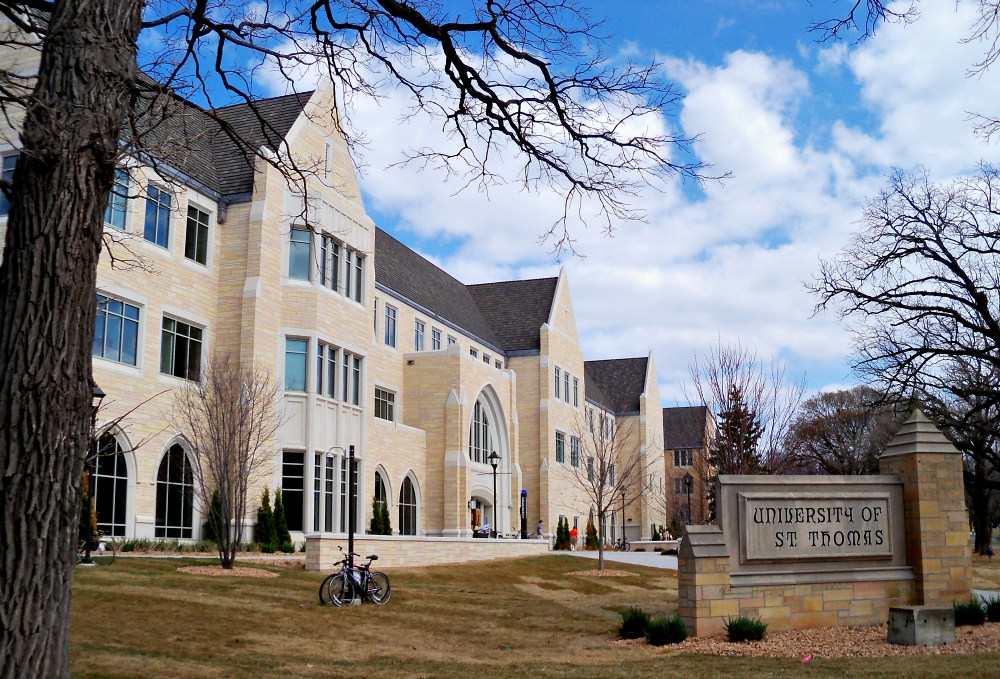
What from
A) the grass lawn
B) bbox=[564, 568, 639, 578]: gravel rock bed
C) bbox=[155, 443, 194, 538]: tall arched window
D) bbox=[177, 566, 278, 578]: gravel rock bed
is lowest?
bbox=[564, 568, 639, 578]: gravel rock bed

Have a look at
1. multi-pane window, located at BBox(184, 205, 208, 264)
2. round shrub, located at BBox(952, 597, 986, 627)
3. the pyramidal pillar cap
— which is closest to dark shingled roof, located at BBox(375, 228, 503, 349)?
multi-pane window, located at BBox(184, 205, 208, 264)

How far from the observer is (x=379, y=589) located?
17812 millimetres

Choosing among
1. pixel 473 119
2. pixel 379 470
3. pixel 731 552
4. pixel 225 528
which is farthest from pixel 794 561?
pixel 379 470

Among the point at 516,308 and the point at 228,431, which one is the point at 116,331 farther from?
the point at 516,308

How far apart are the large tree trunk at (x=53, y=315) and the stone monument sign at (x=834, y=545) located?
1009cm

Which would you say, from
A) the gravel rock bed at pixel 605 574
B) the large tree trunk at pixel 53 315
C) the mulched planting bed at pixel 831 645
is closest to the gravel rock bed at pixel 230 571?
the mulched planting bed at pixel 831 645

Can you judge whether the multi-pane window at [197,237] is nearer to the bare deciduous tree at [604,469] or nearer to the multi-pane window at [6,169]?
the multi-pane window at [6,169]

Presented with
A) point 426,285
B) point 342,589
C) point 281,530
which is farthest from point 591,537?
point 342,589

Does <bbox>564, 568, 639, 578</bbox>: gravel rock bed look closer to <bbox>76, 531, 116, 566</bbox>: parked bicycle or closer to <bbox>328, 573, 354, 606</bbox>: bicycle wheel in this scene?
<bbox>328, 573, 354, 606</bbox>: bicycle wheel

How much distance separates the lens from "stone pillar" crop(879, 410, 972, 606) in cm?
1538

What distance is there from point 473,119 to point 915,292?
64.9 ft

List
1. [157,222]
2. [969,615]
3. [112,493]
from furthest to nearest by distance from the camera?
1. [157,222]
2. [112,493]
3. [969,615]

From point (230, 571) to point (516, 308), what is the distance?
126ft

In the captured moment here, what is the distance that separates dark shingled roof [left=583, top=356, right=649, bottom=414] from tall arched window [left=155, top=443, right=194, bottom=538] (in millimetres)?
45344
